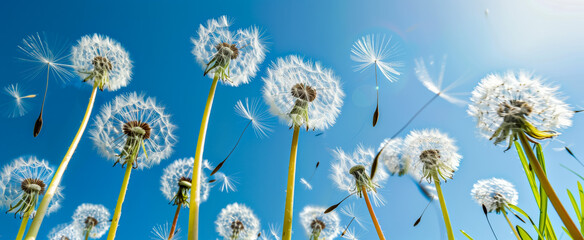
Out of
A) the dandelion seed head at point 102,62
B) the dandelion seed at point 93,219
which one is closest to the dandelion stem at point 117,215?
the dandelion seed head at point 102,62

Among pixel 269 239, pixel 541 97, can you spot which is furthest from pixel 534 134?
pixel 269 239

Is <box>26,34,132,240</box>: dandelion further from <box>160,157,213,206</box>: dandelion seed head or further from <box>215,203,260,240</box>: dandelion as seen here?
<box>215,203,260,240</box>: dandelion

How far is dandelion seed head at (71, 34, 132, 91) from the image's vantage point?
345 cm

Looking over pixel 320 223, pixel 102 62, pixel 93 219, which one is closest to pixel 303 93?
pixel 102 62

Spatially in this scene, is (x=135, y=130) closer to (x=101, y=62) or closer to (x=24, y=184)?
(x=101, y=62)

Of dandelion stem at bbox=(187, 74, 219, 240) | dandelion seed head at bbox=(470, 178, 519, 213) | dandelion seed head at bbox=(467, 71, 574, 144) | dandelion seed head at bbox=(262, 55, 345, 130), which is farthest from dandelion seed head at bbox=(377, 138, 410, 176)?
dandelion stem at bbox=(187, 74, 219, 240)

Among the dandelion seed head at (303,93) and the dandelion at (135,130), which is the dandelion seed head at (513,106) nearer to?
the dandelion seed head at (303,93)

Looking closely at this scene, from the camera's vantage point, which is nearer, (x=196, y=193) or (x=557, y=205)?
(x=557, y=205)

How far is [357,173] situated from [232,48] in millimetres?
2107

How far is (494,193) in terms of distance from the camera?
4.26m

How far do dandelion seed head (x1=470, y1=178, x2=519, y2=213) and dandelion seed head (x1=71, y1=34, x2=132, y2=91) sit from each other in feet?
18.1

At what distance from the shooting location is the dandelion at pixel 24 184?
3789 millimetres

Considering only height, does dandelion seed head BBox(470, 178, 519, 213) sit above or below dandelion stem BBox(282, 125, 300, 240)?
above

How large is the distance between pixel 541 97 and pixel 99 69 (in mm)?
4393
